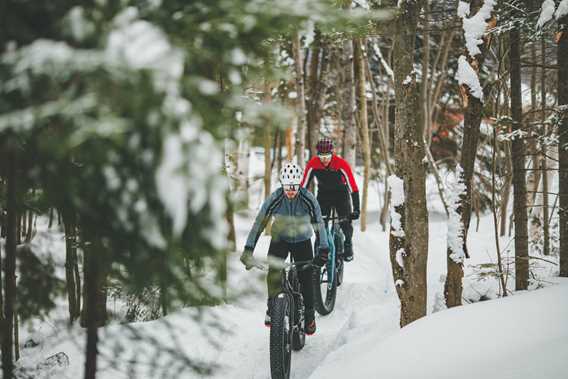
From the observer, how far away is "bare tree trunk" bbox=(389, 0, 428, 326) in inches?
186

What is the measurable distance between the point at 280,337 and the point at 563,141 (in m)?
4.92

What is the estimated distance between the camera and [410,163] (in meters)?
4.75

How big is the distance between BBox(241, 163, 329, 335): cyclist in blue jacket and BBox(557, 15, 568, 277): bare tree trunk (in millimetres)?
3378

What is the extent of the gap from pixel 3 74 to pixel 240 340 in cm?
506

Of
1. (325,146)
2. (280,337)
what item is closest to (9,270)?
(280,337)

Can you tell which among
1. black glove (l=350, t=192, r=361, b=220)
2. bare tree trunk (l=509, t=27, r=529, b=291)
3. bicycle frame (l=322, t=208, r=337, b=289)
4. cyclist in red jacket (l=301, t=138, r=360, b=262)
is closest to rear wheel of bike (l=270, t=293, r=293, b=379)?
bicycle frame (l=322, t=208, r=337, b=289)

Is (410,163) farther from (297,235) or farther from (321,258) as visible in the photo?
(297,235)

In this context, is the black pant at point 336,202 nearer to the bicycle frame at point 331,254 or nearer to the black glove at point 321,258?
the bicycle frame at point 331,254

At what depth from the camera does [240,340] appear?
6059 millimetres

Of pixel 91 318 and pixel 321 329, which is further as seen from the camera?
pixel 321 329

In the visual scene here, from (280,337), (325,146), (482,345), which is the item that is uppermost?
(325,146)

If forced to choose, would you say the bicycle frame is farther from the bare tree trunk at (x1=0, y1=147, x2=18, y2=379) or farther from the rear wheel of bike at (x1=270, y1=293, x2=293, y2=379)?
the bare tree trunk at (x1=0, y1=147, x2=18, y2=379)

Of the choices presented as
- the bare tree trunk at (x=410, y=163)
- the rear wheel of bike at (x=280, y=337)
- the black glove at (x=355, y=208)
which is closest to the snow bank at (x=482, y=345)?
the rear wheel of bike at (x=280, y=337)

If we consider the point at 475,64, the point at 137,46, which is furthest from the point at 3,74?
the point at 475,64
